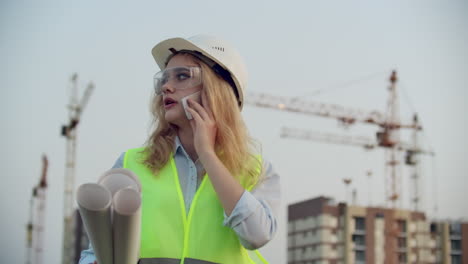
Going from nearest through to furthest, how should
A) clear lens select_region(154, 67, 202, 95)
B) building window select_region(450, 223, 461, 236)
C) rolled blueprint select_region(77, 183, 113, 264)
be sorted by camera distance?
rolled blueprint select_region(77, 183, 113, 264), clear lens select_region(154, 67, 202, 95), building window select_region(450, 223, 461, 236)

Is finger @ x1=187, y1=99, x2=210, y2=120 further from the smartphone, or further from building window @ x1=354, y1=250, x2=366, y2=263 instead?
building window @ x1=354, y1=250, x2=366, y2=263

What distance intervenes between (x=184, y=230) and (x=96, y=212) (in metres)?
0.81

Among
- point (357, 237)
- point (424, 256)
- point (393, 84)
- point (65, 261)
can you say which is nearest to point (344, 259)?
point (357, 237)

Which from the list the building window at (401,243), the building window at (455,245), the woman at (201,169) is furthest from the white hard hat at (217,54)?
the building window at (455,245)

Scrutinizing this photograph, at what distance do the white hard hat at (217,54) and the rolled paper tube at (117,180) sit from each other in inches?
42.7

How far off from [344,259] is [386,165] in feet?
65.4

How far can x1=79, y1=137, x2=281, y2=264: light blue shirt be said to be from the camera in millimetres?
3221

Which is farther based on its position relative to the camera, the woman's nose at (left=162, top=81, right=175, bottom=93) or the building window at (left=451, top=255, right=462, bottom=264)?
the building window at (left=451, top=255, right=462, bottom=264)

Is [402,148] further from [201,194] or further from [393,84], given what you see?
[201,194]

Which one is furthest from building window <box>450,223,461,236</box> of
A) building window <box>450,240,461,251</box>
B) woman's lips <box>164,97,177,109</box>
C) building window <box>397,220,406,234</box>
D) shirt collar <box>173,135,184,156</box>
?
woman's lips <box>164,97,177,109</box>

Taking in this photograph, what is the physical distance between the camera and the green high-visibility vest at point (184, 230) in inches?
132

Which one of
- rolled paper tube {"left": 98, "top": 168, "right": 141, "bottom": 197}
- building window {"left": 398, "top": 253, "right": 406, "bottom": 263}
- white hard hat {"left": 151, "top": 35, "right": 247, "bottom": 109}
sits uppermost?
building window {"left": 398, "top": 253, "right": 406, "bottom": 263}

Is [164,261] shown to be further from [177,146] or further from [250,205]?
[177,146]

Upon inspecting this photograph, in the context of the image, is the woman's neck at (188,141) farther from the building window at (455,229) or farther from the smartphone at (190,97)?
the building window at (455,229)
